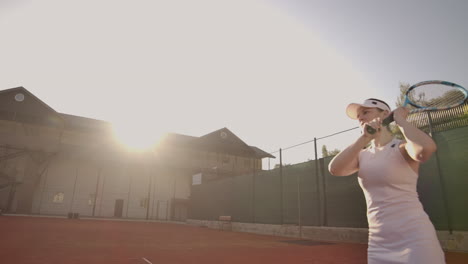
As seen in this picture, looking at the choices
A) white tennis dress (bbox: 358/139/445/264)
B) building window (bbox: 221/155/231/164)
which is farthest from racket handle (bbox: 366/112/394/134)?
building window (bbox: 221/155/231/164)

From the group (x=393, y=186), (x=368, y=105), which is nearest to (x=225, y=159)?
(x=368, y=105)

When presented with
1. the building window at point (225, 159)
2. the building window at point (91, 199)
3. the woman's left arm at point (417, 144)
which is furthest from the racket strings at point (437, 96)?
the building window at point (225, 159)

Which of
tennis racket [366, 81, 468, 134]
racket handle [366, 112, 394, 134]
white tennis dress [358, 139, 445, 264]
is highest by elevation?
tennis racket [366, 81, 468, 134]

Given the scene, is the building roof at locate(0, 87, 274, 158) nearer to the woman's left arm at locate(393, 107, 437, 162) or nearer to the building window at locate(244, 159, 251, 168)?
the building window at locate(244, 159, 251, 168)

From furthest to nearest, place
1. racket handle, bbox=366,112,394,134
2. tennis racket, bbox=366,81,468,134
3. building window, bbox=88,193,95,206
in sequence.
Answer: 1. building window, bbox=88,193,95,206
2. tennis racket, bbox=366,81,468,134
3. racket handle, bbox=366,112,394,134

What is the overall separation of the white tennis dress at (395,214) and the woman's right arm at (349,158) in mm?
89

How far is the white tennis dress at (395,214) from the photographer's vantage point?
158 centimetres

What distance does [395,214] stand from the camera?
173cm

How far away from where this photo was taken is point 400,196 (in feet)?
5.72

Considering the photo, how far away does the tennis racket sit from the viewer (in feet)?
9.31

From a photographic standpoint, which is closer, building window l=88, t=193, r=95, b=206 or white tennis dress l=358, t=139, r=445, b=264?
white tennis dress l=358, t=139, r=445, b=264

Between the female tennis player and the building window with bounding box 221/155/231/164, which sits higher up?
the building window with bounding box 221/155/231/164

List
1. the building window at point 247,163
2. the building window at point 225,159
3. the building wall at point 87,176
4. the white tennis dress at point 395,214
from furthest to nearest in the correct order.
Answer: the building window at point 247,163, the building window at point 225,159, the building wall at point 87,176, the white tennis dress at point 395,214

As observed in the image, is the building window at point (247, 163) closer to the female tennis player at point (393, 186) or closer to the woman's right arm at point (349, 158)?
the woman's right arm at point (349, 158)
